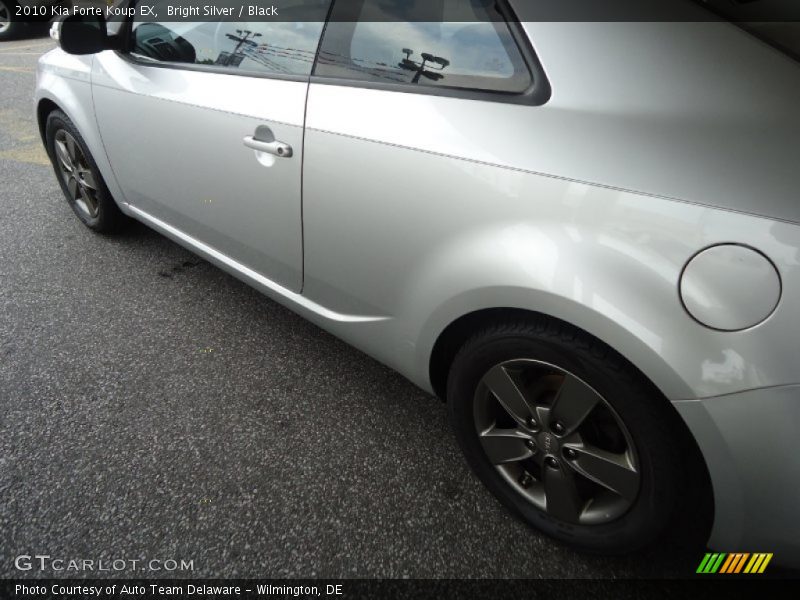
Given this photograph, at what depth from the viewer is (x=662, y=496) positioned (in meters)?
1.21

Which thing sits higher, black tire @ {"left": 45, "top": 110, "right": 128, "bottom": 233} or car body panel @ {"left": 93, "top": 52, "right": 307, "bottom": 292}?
car body panel @ {"left": 93, "top": 52, "right": 307, "bottom": 292}

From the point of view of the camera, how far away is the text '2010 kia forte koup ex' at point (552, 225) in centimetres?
98

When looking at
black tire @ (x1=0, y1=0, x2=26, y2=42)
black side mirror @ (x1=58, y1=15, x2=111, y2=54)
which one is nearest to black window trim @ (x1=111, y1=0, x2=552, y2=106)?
black side mirror @ (x1=58, y1=15, x2=111, y2=54)

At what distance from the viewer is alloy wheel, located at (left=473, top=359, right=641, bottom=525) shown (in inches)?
50.5

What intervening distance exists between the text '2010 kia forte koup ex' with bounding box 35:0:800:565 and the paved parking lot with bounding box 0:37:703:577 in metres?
0.23

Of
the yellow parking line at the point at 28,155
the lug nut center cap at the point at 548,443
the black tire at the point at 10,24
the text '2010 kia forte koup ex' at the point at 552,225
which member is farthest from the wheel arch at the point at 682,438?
the black tire at the point at 10,24

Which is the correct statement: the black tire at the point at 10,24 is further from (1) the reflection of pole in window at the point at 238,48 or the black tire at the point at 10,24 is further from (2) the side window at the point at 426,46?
(2) the side window at the point at 426,46

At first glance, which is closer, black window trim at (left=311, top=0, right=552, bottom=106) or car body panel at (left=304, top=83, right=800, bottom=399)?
car body panel at (left=304, top=83, right=800, bottom=399)

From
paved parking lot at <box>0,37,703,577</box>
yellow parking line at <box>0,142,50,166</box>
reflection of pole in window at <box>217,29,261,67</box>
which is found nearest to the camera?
paved parking lot at <box>0,37,703,577</box>

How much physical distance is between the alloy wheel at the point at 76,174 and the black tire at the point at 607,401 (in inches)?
98.2

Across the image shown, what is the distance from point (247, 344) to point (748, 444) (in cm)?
188
